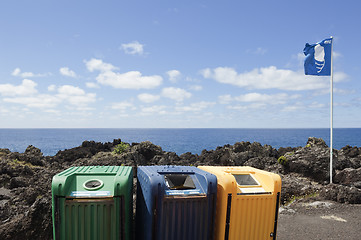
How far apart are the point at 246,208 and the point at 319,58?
35.5 feet

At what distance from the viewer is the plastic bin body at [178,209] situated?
4.08m

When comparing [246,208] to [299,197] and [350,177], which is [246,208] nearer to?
[299,197]

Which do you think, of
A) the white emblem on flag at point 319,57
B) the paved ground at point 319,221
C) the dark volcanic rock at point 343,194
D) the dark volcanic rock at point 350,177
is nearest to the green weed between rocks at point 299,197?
the dark volcanic rock at point 343,194

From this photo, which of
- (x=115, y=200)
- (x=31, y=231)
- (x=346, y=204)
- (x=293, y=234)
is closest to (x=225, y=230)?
(x=115, y=200)

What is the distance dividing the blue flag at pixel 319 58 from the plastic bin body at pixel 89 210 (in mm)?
11791

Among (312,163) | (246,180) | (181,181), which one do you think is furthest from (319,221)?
(312,163)

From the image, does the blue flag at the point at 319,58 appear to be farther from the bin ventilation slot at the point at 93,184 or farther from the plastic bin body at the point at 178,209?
the bin ventilation slot at the point at 93,184

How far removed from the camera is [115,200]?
4035 mm

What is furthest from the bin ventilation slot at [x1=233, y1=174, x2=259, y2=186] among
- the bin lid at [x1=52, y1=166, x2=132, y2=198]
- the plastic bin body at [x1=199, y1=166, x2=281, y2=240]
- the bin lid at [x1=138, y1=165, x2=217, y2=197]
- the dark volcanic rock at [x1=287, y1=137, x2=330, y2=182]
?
the dark volcanic rock at [x1=287, y1=137, x2=330, y2=182]

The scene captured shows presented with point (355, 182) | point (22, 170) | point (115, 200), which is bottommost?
point (22, 170)

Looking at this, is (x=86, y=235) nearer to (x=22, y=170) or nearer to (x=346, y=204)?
(x=346, y=204)

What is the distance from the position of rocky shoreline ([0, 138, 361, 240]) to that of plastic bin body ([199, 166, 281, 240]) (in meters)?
4.54

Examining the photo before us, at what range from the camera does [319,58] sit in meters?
12.5

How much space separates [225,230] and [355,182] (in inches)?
362
